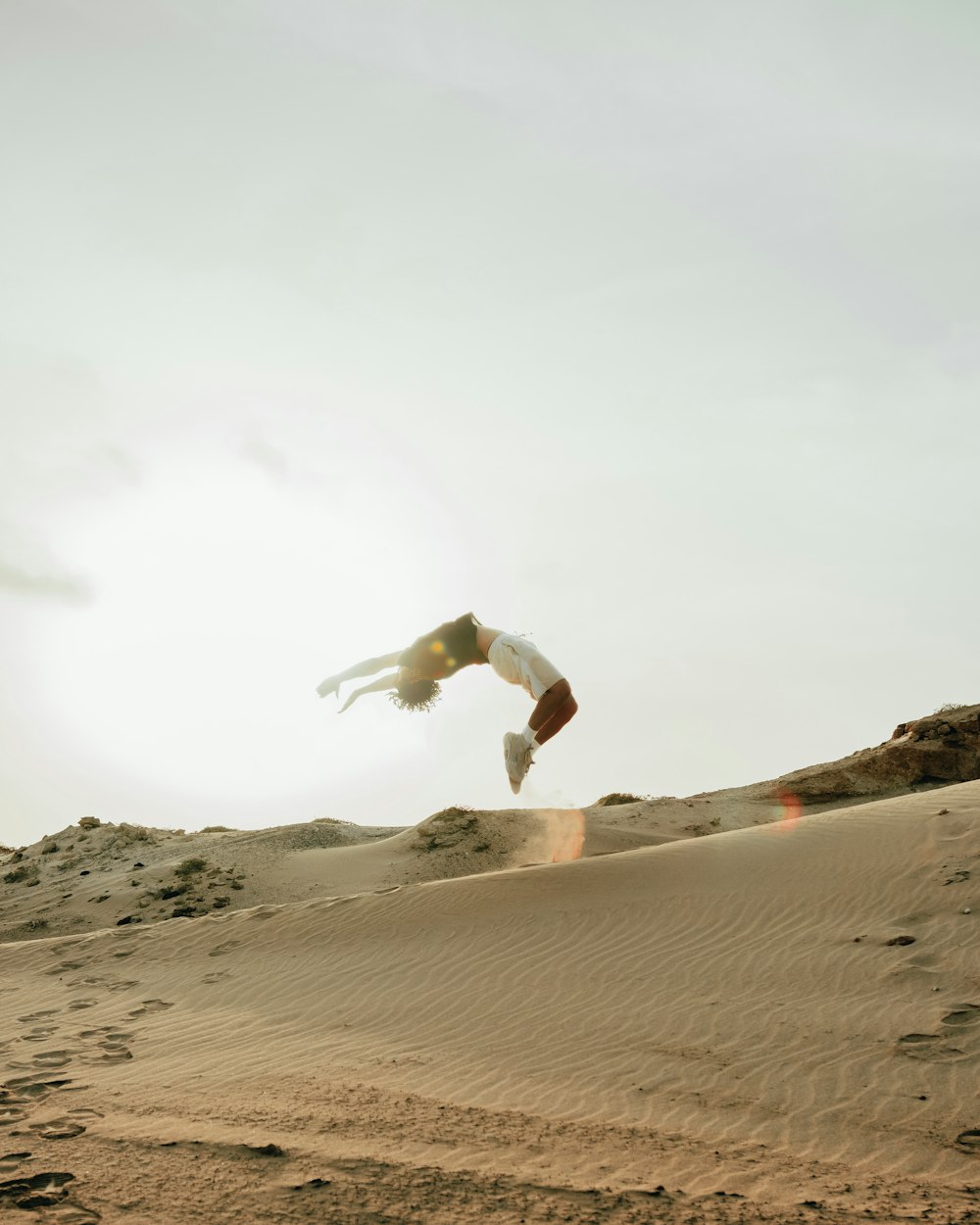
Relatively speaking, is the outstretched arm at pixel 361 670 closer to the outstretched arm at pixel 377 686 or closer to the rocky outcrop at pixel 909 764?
the outstretched arm at pixel 377 686

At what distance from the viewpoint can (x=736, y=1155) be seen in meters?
4.94

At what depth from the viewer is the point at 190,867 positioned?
19.2 meters

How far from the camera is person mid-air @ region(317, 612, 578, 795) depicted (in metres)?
7.52

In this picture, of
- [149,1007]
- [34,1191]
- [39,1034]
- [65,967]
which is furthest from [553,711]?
[65,967]

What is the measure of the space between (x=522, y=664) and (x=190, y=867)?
14.0 metres

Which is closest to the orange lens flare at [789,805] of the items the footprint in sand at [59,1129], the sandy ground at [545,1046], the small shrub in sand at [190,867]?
the sandy ground at [545,1046]

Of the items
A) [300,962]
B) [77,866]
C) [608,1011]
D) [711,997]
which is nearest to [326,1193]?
[608,1011]

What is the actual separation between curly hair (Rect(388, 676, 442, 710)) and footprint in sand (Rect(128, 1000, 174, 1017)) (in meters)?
3.62

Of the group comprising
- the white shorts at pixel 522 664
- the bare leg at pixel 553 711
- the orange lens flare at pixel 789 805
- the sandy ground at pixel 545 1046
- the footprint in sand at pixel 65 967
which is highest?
the white shorts at pixel 522 664

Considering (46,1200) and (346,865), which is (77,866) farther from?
(46,1200)

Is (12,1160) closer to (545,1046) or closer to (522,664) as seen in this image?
(545,1046)

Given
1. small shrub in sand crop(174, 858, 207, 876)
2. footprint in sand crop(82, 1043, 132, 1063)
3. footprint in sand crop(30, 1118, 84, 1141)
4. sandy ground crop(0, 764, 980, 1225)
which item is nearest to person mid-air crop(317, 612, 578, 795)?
sandy ground crop(0, 764, 980, 1225)

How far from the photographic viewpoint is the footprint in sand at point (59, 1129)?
4840 mm

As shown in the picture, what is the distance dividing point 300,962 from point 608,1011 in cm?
380
